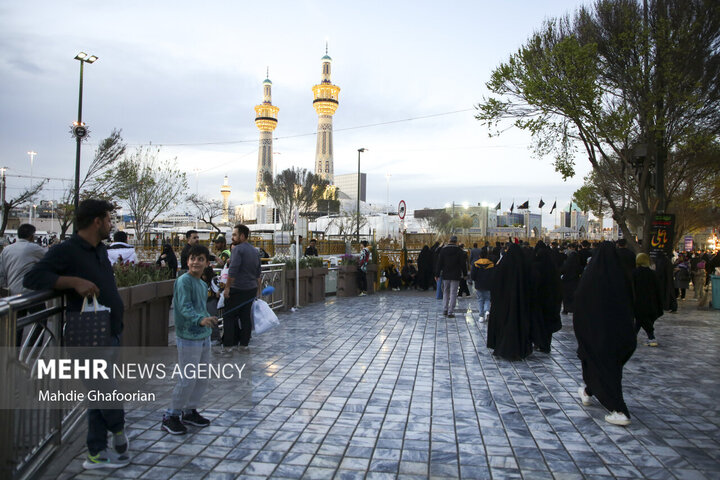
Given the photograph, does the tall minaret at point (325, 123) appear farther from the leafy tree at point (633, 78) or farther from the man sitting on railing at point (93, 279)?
the man sitting on railing at point (93, 279)

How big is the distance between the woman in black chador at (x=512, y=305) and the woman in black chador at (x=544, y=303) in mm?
192

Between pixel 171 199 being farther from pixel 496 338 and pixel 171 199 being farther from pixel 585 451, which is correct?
pixel 585 451

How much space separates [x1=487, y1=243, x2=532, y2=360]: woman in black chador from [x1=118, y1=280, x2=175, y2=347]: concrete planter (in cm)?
462

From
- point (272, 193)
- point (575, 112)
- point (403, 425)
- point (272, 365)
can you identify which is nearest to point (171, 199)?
point (272, 193)

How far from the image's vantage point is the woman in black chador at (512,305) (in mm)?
7406

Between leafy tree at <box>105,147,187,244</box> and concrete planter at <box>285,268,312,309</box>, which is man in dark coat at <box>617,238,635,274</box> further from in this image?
leafy tree at <box>105,147,187,244</box>

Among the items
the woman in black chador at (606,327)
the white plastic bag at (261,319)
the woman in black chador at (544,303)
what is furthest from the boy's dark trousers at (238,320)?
the woman in black chador at (606,327)

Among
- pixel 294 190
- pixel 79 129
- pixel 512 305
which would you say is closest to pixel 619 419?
pixel 512 305

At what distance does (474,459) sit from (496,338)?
4.06 meters

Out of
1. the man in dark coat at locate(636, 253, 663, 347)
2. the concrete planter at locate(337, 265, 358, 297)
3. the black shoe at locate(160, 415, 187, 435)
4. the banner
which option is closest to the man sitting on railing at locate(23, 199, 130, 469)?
the black shoe at locate(160, 415, 187, 435)

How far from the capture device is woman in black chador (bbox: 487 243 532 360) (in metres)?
7.41

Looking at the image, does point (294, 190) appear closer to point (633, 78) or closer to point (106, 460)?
point (633, 78)

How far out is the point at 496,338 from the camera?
775cm

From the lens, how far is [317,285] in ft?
49.4
